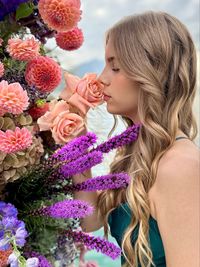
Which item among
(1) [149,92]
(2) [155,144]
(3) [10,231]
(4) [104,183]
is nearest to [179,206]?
(2) [155,144]

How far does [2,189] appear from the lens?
681 millimetres

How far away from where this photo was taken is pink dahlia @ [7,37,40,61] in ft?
2.27

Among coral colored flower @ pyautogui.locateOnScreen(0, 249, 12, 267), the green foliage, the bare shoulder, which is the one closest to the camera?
coral colored flower @ pyautogui.locateOnScreen(0, 249, 12, 267)

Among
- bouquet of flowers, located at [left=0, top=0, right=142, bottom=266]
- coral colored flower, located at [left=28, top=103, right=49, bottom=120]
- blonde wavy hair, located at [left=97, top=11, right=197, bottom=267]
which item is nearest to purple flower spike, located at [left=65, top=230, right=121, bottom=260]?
bouquet of flowers, located at [left=0, top=0, right=142, bottom=266]

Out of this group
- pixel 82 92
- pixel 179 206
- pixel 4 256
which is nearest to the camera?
pixel 4 256

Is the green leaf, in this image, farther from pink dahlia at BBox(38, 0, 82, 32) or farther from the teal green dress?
the teal green dress

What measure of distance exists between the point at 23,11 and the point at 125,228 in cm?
58

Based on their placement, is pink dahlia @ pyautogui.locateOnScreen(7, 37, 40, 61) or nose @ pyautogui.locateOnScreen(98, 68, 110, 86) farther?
nose @ pyautogui.locateOnScreen(98, 68, 110, 86)

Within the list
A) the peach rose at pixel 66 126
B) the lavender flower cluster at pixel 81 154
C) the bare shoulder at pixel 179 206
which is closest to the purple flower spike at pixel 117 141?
the lavender flower cluster at pixel 81 154

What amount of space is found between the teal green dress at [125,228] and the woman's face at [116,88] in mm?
230

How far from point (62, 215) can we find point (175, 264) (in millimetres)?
417

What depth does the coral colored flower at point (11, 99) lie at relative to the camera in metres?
0.62

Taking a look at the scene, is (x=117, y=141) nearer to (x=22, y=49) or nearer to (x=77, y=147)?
(x=77, y=147)

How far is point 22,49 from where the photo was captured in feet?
2.27
